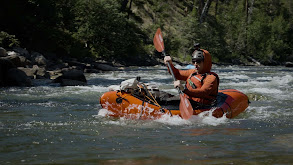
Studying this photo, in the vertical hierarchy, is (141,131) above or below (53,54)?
above

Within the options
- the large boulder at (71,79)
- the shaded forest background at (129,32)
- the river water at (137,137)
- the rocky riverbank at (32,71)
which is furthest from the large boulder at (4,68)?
the river water at (137,137)

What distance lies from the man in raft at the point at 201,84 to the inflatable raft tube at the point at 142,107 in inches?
6.5

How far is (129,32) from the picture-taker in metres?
29.0

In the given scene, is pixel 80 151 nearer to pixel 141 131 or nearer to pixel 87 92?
pixel 141 131

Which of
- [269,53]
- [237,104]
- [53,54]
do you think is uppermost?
[237,104]

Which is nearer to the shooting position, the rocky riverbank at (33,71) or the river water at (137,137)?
the river water at (137,137)

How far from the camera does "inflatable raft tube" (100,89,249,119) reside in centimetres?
570

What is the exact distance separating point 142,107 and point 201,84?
3.33 ft

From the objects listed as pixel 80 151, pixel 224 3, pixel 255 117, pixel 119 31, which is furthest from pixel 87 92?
pixel 224 3

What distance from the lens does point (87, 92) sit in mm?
9789

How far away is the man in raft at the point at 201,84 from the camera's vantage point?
5555mm

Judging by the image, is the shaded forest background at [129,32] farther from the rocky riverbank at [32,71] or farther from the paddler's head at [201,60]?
the paddler's head at [201,60]

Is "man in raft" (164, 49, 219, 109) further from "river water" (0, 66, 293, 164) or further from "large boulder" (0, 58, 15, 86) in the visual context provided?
"large boulder" (0, 58, 15, 86)

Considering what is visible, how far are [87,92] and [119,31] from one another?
18.1 metres
